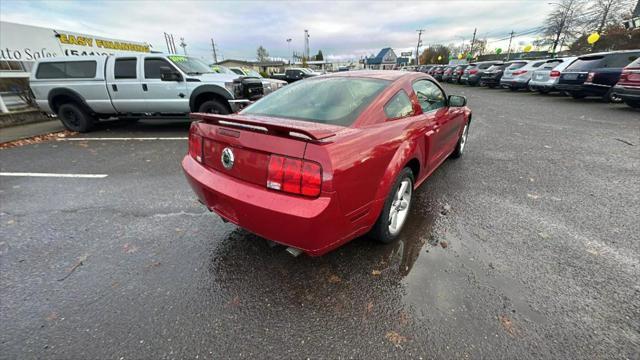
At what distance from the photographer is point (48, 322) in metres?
1.83

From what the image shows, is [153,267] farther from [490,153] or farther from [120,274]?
[490,153]

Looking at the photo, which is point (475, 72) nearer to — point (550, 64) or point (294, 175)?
point (550, 64)

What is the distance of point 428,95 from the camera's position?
331 cm

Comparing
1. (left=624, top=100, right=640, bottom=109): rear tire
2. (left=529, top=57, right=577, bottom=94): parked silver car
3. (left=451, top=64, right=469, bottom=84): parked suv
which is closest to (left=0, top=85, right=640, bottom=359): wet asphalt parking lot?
(left=624, top=100, right=640, bottom=109): rear tire

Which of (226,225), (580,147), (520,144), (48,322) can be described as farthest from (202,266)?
(580,147)

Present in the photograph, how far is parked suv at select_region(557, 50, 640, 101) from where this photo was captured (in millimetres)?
9086

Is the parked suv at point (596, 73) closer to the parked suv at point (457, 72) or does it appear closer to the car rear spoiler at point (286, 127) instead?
the car rear spoiler at point (286, 127)

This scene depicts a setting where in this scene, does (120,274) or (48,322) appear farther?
(120,274)

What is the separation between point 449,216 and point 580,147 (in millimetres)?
4391

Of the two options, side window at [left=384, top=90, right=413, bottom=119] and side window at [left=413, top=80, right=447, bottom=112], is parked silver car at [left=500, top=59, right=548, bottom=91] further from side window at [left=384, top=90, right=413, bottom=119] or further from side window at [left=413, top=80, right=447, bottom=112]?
side window at [left=384, top=90, right=413, bottom=119]

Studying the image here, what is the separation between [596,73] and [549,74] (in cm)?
259

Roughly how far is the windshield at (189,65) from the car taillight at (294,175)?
19.7 ft

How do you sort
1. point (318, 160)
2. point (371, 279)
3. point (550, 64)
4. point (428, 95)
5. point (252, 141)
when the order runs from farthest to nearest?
1. point (550, 64)
2. point (428, 95)
3. point (371, 279)
4. point (252, 141)
5. point (318, 160)

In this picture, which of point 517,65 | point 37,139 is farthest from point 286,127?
point 517,65
